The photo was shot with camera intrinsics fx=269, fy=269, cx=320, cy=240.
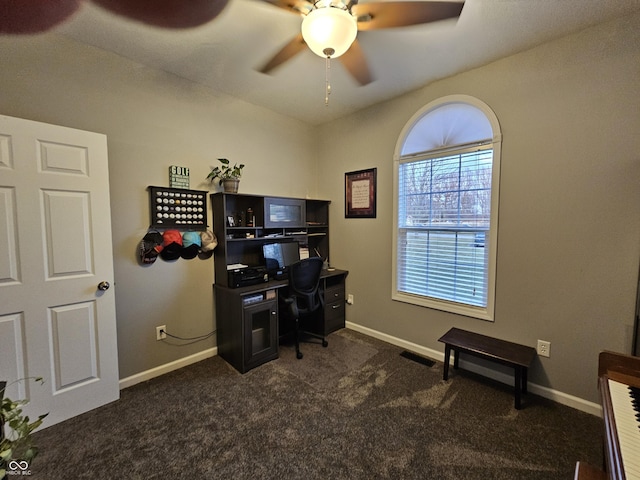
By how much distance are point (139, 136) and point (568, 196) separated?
3364 millimetres

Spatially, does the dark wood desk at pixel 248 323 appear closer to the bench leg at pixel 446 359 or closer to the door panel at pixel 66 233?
the door panel at pixel 66 233

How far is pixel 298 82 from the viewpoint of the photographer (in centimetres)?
252

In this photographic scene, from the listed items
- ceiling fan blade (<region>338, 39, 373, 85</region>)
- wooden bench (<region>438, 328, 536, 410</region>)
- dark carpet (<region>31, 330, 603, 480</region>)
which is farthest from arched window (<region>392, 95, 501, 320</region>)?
dark carpet (<region>31, 330, 603, 480</region>)

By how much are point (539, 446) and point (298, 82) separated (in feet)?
10.6

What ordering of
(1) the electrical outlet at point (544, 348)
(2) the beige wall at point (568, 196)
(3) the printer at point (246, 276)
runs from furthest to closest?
(3) the printer at point (246, 276) < (1) the electrical outlet at point (544, 348) < (2) the beige wall at point (568, 196)

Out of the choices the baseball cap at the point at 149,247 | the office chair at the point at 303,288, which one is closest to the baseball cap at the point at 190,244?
the baseball cap at the point at 149,247

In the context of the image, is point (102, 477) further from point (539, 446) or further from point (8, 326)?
point (539, 446)

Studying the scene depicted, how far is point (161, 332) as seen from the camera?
2412 millimetres

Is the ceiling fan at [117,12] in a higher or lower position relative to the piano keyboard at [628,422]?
higher

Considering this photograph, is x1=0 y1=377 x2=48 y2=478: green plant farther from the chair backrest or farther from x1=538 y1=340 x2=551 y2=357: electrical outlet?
x1=538 y1=340 x2=551 y2=357: electrical outlet

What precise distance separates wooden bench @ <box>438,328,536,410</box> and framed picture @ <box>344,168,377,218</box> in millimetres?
1504

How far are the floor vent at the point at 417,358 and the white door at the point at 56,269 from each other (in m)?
2.52

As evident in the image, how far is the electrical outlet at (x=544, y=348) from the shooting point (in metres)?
2.06

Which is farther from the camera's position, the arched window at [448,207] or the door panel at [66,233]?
the arched window at [448,207]
